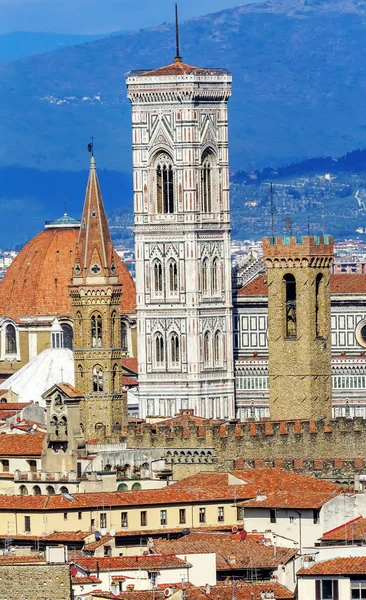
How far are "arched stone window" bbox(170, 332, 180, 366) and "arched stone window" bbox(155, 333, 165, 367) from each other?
0.35m

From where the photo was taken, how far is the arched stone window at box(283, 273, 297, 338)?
98.4 meters

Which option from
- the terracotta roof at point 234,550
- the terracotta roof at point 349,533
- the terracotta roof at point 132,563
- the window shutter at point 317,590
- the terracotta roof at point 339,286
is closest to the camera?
the window shutter at point 317,590

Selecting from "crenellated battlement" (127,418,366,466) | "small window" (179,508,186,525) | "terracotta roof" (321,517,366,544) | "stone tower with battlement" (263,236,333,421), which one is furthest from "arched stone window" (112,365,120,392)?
"terracotta roof" (321,517,366,544)

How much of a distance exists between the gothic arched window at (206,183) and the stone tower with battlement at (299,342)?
2240cm

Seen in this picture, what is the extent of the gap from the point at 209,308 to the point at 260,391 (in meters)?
3.80

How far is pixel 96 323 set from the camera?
10469 centimetres

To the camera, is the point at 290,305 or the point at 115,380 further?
the point at 115,380

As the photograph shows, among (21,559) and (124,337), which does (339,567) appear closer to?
(21,559)

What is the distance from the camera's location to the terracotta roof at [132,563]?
56844 mm

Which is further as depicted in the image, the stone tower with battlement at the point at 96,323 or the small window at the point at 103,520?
the stone tower with battlement at the point at 96,323

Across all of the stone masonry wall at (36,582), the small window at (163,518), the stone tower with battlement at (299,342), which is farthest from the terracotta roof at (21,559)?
the stone tower with battlement at (299,342)

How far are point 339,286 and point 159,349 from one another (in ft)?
30.9

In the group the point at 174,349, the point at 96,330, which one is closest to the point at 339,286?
the point at 174,349

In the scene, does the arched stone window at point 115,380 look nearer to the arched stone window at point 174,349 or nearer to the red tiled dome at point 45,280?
the arched stone window at point 174,349
